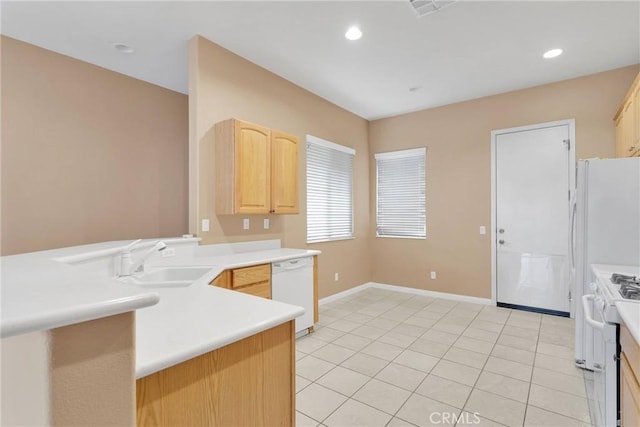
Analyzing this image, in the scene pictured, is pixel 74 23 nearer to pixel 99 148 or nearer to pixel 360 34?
pixel 99 148

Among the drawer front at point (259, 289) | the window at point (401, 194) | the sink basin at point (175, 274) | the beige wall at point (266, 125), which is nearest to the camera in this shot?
the sink basin at point (175, 274)

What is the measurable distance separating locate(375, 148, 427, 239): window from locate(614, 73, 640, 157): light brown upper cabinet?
7.29 feet

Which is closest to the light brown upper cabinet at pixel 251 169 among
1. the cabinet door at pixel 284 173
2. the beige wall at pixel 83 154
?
the cabinet door at pixel 284 173

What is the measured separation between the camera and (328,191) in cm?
459

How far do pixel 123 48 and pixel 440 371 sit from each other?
164 inches

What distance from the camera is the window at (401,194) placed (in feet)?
16.2

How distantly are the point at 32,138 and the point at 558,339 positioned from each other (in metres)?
5.49

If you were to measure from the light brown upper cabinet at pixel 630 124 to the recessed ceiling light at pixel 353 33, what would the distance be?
98.3 inches

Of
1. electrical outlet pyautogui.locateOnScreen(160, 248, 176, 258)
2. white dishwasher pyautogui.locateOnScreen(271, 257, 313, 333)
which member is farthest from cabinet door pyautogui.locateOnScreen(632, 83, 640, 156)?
electrical outlet pyautogui.locateOnScreen(160, 248, 176, 258)

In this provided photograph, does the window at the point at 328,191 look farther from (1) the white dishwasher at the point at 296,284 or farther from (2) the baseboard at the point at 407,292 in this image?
(1) the white dishwasher at the point at 296,284

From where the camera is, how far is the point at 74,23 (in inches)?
102

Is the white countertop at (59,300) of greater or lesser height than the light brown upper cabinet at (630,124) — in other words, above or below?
below

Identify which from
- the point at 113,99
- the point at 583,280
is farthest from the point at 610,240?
the point at 113,99

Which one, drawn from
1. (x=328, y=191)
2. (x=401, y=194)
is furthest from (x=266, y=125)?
(x=401, y=194)
